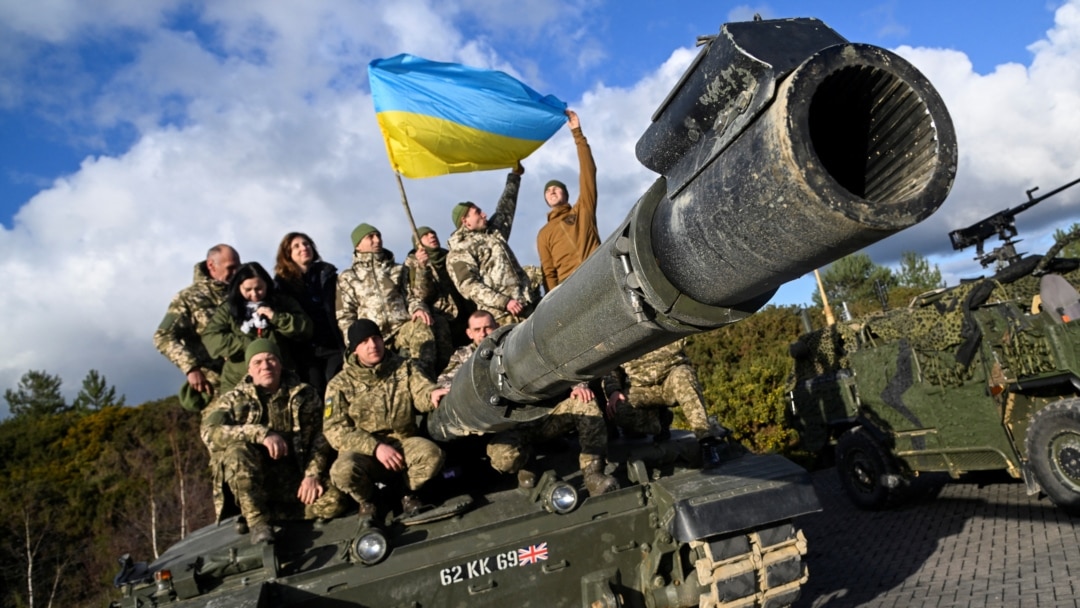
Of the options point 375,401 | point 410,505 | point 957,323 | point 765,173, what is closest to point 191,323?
point 375,401

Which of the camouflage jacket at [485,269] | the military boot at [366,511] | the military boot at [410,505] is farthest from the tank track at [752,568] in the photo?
the camouflage jacket at [485,269]

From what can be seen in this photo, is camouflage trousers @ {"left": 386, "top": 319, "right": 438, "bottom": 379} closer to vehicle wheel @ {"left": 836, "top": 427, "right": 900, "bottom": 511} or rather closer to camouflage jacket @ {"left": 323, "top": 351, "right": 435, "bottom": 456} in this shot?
camouflage jacket @ {"left": 323, "top": 351, "right": 435, "bottom": 456}

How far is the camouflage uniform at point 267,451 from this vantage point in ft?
14.9

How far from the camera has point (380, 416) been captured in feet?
16.1

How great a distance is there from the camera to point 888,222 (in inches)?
53.4

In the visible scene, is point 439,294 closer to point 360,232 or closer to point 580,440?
point 360,232

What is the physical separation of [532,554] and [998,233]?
824cm

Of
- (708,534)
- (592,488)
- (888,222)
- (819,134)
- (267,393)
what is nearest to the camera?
(888,222)

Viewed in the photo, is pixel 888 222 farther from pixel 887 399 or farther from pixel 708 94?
pixel 887 399

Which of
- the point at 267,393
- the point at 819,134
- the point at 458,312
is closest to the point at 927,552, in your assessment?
the point at 458,312

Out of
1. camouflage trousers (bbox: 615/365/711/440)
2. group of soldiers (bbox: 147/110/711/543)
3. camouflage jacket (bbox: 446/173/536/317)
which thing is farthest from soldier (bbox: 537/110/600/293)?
camouflage trousers (bbox: 615/365/711/440)

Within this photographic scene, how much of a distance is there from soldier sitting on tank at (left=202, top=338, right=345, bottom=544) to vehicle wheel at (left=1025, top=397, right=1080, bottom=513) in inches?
233

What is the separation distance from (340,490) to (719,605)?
2.28m

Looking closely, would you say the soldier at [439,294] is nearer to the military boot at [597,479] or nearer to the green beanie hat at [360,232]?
the green beanie hat at [360,232]
